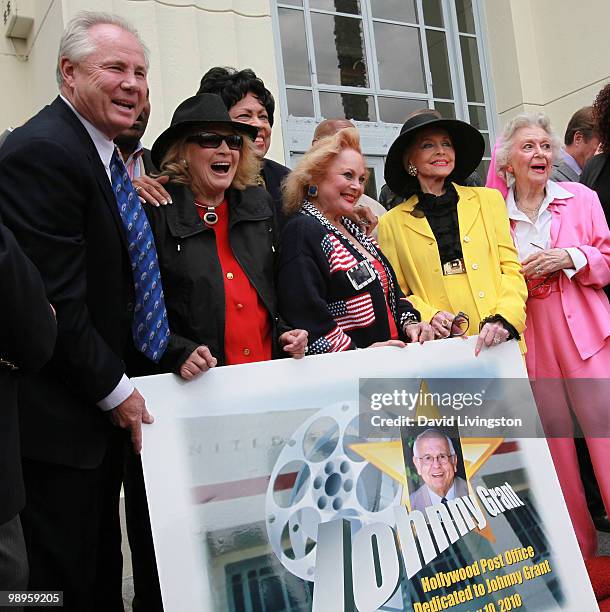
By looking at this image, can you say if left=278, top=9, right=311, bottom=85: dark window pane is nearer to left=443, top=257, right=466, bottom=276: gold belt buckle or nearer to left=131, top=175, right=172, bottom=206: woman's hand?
left=443, top=257, right=466, bottom=276: gold belt buckle

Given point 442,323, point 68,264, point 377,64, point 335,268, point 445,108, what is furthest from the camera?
point 445,108

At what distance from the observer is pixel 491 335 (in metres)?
2.73

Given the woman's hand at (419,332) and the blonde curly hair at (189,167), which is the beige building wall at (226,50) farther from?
the woman's hand at (419,332)

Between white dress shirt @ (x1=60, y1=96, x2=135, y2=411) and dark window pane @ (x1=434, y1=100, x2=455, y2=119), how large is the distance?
519 centimetres

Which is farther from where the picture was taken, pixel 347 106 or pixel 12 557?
pixel 347 106

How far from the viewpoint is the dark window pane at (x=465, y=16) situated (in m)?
7.19

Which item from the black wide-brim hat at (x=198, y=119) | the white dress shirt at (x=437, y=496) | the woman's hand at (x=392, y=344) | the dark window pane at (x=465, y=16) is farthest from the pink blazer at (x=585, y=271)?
the dark window pane at (x=465, y=16)

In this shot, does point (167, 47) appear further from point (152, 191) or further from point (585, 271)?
point (585, 271)

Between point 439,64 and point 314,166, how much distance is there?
4641 mm

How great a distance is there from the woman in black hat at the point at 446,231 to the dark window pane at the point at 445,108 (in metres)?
3.87

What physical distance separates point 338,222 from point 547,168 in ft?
3.65

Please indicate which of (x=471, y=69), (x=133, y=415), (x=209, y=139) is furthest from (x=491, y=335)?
(x=471, y=69)

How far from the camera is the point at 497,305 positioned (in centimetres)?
294

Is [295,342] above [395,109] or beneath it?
beneath
